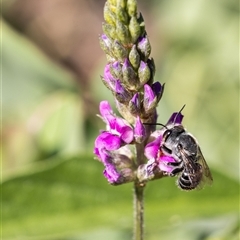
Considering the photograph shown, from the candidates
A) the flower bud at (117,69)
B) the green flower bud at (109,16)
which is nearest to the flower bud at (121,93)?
the flower bud at (117,69)

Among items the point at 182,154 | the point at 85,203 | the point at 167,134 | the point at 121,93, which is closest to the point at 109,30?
the point at 121,93

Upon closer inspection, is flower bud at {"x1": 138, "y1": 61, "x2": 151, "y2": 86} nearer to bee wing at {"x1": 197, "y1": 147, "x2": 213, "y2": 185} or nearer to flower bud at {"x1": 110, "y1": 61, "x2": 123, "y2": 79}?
flower bud at {"x1": 110, "y1": 61, "x2": 123, "y2": 79}

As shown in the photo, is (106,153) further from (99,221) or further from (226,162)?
(226,162)

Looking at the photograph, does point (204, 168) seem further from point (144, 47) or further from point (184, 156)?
point (144, 47)

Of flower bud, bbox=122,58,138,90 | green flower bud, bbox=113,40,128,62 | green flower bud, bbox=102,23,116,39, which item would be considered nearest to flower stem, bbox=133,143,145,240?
flower bud, bbox=122,58,138,90

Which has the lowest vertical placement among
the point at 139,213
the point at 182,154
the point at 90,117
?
the point at 139,213

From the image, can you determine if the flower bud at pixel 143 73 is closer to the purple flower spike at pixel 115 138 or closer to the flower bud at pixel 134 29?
the flower bud at pixel 134 29

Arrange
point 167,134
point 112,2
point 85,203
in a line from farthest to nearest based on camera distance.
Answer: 1. point 85,203
2. point 167,134
3. point 112,2
